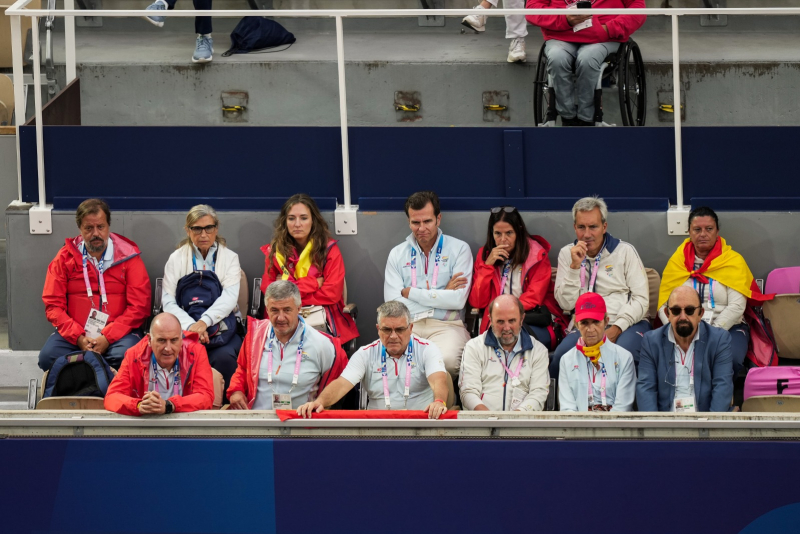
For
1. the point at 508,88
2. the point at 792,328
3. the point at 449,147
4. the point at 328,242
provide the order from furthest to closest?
1. the point at 508,88
2. the point at 449,147
3. the point at 328,242
4. the point at 792,328

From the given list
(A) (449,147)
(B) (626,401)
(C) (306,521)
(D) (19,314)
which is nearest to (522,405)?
(B) (626,401)

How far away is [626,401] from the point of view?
5160 millimetres

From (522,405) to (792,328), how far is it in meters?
1.63

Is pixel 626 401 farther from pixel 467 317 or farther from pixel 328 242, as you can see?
pixel 328 242

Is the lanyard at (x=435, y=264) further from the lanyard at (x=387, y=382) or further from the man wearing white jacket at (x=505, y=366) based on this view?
the lanyard at (x=387, y=382)

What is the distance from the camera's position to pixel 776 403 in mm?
5043

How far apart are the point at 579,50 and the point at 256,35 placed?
3.29m

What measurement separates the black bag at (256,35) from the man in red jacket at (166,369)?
434cm

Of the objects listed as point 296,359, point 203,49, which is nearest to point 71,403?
point 296,359

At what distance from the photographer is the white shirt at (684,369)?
5.19 meters

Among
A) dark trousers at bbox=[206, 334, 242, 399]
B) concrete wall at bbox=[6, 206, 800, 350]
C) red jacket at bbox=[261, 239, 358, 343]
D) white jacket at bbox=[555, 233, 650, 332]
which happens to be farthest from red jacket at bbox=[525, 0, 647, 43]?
dark trousers at bbox=[206, 334, 242, 399]

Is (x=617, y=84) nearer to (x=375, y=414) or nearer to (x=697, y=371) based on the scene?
(x=697, y=371)

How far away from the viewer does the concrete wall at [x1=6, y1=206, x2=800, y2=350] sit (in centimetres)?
628

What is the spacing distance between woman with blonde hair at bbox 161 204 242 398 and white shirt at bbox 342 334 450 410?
0.92 meters
